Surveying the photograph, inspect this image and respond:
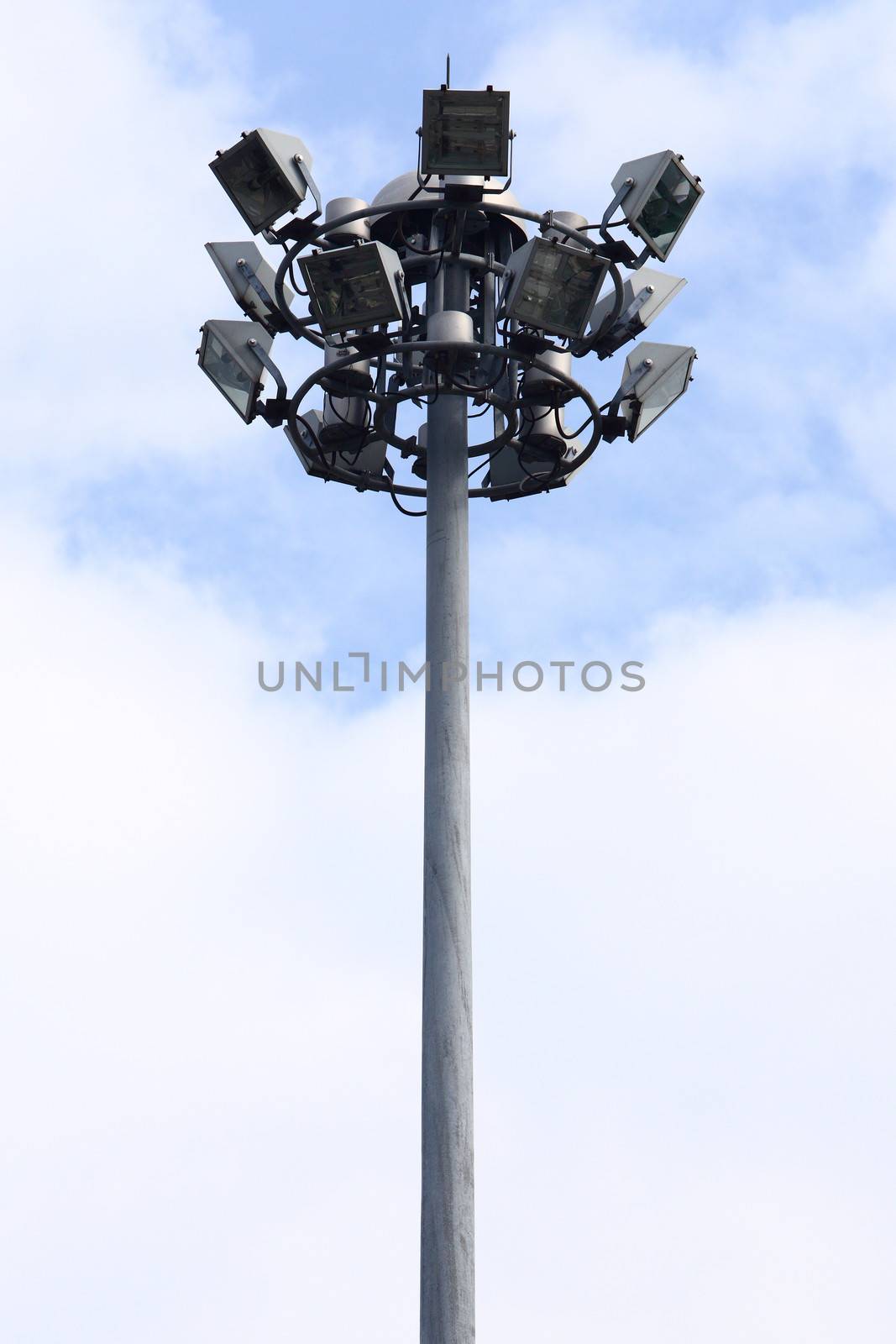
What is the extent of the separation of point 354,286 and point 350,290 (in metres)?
0.04

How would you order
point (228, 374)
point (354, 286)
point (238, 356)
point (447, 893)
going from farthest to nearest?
point (228, 374)
point (238, 356)
point (354, 286)
point (447, 893)

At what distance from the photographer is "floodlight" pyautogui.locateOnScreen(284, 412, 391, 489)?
50.6 feet

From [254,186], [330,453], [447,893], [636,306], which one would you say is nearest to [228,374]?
[330,453]

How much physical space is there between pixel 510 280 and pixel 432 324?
2.52ft

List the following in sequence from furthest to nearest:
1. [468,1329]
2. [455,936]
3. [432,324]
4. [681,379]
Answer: [681,379]
[432,324]
[455,936]
[468,1329]

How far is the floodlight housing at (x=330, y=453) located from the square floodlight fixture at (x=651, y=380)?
232 centimetres

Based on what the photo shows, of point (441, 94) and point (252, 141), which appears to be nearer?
point (441, 94)

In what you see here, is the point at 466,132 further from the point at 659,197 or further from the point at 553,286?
the point at 659,197

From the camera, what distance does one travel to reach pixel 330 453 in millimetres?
15609

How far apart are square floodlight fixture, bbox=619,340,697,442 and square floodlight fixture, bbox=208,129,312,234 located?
329cm

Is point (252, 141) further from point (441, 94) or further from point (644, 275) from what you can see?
point (644, 275)

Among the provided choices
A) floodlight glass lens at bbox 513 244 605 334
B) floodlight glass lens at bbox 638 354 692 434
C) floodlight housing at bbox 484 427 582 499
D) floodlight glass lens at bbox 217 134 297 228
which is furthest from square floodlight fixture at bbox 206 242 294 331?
floodlight glass lens at bbox 638 354 692 434

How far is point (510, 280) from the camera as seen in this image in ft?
45.0

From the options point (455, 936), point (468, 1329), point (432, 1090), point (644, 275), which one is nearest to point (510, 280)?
point (644, 275)
